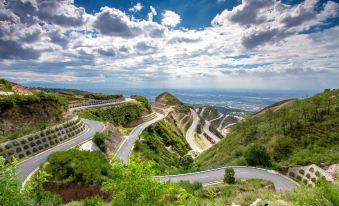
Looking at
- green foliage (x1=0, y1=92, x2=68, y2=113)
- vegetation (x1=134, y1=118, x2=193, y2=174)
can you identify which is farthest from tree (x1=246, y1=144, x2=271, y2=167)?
green foliage (x1=0, y1=92, x2=68, y2=113)

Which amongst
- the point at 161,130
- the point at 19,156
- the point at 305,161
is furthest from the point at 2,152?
the point at 161,130

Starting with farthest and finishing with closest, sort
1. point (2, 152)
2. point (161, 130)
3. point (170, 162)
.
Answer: point (161, 130) < point (170, 162) < point (2, 152)

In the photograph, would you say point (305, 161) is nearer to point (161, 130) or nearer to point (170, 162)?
point (170, 162)

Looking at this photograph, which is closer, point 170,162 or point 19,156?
point 19,156

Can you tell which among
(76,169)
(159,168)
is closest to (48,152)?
(76,169)

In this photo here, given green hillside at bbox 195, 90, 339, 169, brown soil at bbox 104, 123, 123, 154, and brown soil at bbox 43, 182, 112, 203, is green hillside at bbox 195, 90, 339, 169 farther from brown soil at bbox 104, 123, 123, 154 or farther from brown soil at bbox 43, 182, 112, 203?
brown soil at bbox 43, 182, 112, 203

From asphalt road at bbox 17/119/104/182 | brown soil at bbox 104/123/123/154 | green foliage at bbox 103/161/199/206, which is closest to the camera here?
green foliage at bbox 103/161/199/206
